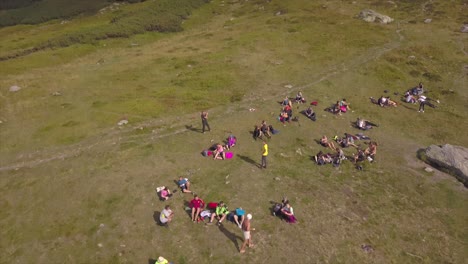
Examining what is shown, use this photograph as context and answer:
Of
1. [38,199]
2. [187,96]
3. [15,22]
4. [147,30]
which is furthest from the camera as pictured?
[15,22]

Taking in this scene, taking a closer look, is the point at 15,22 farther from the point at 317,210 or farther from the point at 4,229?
the point at 317,210

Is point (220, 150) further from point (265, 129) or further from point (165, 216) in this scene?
point (165, 216)

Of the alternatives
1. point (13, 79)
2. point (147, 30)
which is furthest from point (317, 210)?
point (147, 30)

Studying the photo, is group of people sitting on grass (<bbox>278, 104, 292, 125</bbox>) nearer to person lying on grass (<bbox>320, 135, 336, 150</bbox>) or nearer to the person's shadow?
person lying on grass (<bbox>320, 135, 336, 150</bbox>)

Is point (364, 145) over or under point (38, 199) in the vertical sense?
under

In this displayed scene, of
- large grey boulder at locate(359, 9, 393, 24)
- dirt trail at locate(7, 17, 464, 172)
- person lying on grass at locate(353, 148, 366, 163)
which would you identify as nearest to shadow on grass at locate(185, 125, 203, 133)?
dirt trail at locate(7, 17, 464, 172)

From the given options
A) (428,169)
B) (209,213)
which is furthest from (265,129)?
(428,169)

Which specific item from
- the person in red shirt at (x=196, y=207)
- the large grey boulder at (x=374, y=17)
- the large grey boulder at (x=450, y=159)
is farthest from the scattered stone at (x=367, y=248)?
the large grey boulder at (x=374, y=17)
